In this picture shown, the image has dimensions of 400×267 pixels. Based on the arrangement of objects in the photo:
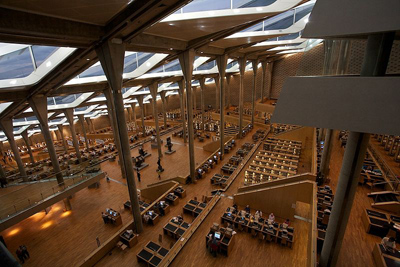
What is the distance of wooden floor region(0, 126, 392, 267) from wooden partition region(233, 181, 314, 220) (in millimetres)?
759

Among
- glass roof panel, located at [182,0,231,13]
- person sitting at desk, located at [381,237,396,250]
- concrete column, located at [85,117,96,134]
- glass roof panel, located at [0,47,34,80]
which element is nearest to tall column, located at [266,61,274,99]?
glass roof panel, located at [182,0,231,13]

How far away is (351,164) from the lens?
499cm

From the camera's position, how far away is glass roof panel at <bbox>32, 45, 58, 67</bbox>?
8.85 meters

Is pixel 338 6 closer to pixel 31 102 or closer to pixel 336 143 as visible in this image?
pixel 31 102

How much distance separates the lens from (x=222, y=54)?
52.7ft

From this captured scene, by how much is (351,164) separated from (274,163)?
30.6 ft

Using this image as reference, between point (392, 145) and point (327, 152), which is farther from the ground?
point (392, 145)

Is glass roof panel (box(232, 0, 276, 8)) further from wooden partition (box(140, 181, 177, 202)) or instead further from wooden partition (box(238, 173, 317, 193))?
wooden partition (box(140, 181, 177, 202))

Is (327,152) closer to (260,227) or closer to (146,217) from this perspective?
(260,227)

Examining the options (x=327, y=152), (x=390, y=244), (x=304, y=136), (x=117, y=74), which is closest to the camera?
(x=390, y=244)

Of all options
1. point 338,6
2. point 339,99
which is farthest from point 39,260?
point 338,6

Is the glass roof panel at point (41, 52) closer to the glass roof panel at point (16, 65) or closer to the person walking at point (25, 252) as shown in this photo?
the glass roof panel at point (16, 65)

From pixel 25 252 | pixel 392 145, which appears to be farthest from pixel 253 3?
pixel 25 252

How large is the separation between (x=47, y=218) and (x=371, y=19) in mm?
18602
